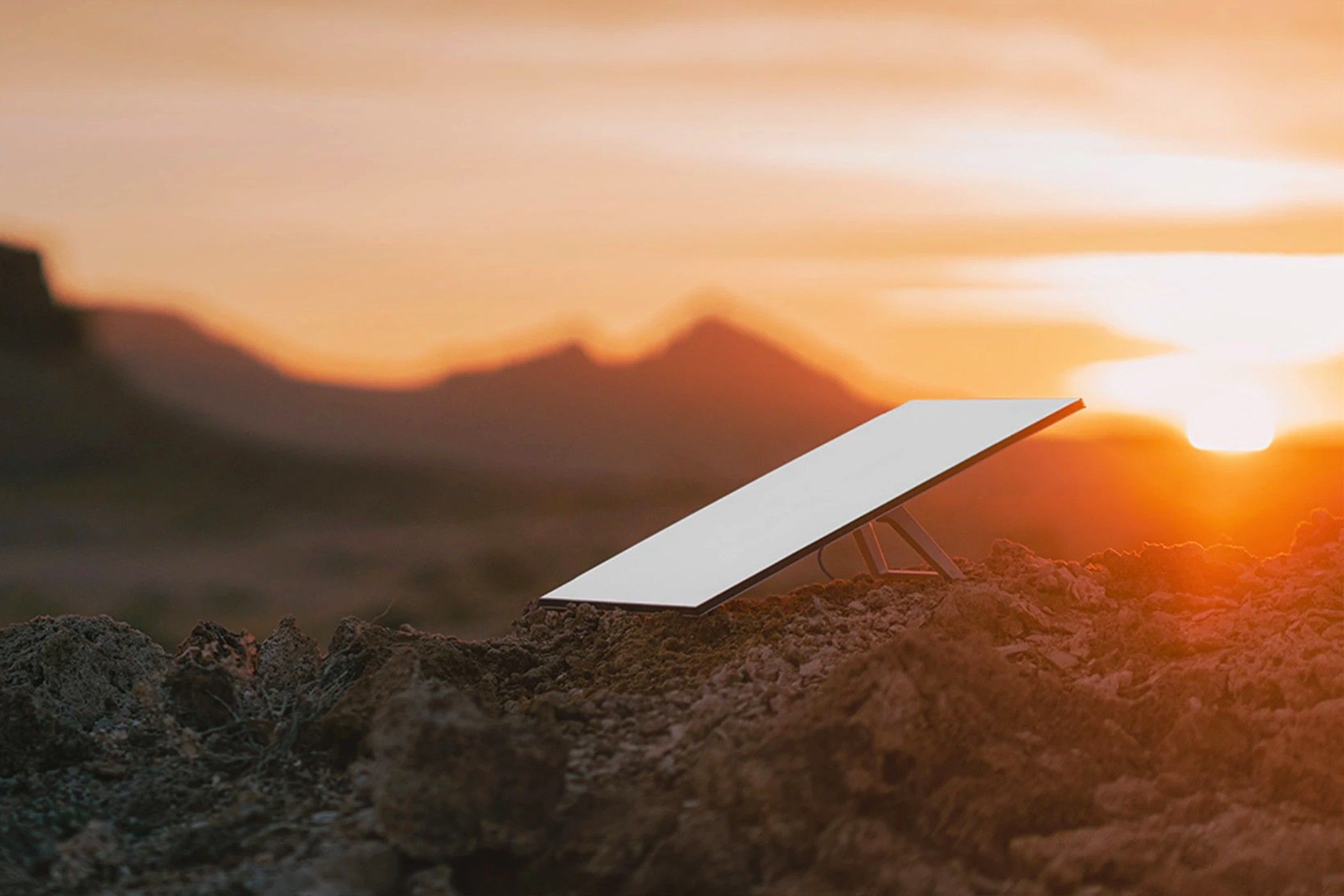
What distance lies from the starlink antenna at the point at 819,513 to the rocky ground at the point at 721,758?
0.32 metres

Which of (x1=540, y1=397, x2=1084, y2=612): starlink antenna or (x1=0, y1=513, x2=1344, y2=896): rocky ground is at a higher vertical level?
(x1=540, y1=397, x2=1084, y2=612): starlink antenna

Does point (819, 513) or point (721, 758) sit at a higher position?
point (819, 513)

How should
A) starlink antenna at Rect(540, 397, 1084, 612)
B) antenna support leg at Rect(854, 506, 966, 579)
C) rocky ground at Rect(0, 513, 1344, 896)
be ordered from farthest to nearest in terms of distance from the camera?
antenna support leg at Rect(854, 506, 966, 579)
starlink antenna at Rect(540, 397, 1084, 612)
rocky ground at Rect(0, 513, 1344, 896)

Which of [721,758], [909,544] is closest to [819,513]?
[909,544]

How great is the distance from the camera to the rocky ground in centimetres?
433

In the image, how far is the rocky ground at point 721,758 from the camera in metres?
4.33

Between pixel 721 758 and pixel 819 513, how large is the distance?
2.25 m

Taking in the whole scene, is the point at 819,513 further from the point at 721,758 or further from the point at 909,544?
the point at 721,758

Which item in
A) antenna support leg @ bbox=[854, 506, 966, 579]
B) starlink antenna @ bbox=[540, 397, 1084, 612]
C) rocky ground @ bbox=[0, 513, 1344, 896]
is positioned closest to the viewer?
rocky ground @ bbox=[0, 513, 1344, 896]

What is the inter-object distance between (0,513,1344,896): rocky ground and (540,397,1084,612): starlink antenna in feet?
1.06

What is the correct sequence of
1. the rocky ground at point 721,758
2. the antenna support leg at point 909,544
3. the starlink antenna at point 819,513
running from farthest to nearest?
1. the antenna support leg at point 909,544
2. the starlink antenna at point 819,513
3. the rocky ground at point 721,758

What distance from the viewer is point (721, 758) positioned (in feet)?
15.0

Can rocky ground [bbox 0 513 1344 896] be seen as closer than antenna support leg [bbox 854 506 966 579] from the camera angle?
Yes

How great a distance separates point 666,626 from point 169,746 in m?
2.32
